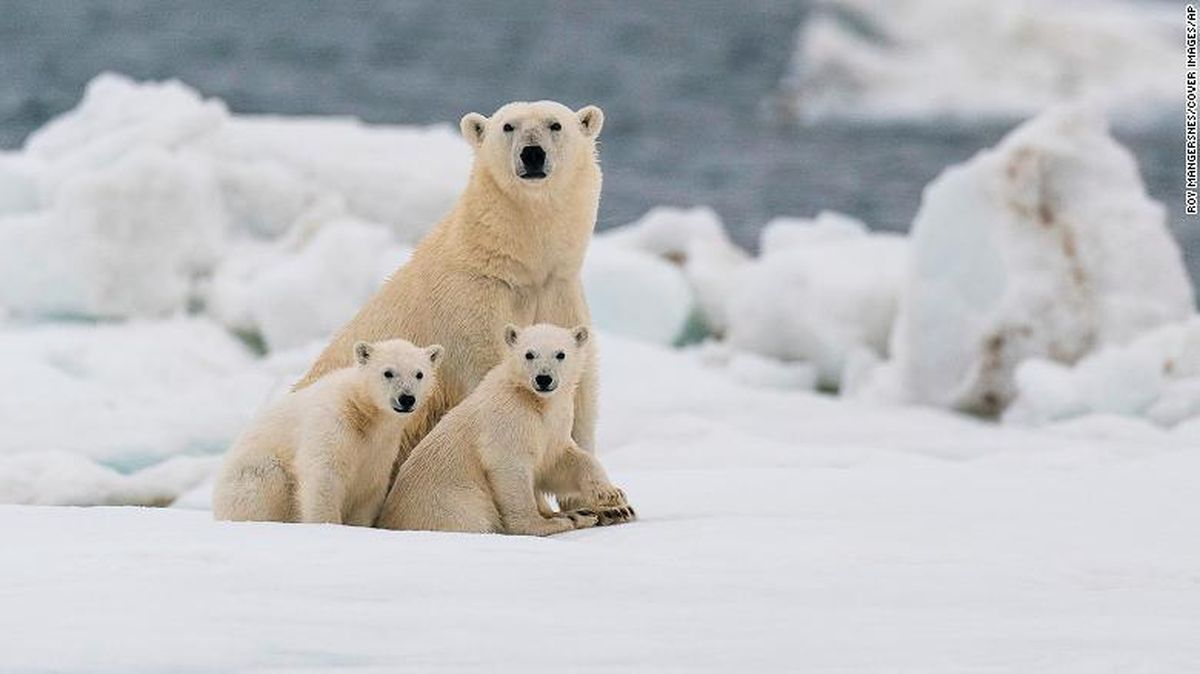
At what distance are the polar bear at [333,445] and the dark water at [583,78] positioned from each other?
1469 centimetres

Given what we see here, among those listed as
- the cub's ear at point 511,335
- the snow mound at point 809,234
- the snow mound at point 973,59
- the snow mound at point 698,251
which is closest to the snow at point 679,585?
the cub's ear at point 511,335

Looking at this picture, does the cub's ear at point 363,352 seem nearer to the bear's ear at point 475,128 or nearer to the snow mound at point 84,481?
the bear's ear at point 475,128

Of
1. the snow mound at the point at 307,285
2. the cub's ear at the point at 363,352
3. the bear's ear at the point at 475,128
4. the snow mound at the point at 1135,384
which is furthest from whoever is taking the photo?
the snow mound at the point at 307,285

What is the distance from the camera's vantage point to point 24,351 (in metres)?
11.4

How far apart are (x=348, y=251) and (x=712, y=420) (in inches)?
112

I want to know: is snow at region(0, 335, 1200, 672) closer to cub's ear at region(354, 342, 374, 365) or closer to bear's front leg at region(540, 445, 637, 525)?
bear's front leg at region(540, 445, 637, 525)

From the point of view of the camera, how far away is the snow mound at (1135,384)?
11281 millimetres

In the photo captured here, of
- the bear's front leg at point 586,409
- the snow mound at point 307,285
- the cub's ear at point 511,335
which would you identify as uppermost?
the snow mound at point 307,285

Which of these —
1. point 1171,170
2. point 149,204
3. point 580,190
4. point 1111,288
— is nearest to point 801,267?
point 1111,288

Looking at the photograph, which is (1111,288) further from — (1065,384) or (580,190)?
(580,190)

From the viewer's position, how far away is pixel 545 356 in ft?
21.4

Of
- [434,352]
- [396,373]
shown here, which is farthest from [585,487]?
[396,373]

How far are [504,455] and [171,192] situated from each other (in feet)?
22.2

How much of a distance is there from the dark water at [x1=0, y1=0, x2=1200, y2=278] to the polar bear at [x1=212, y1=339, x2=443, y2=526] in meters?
14.7
